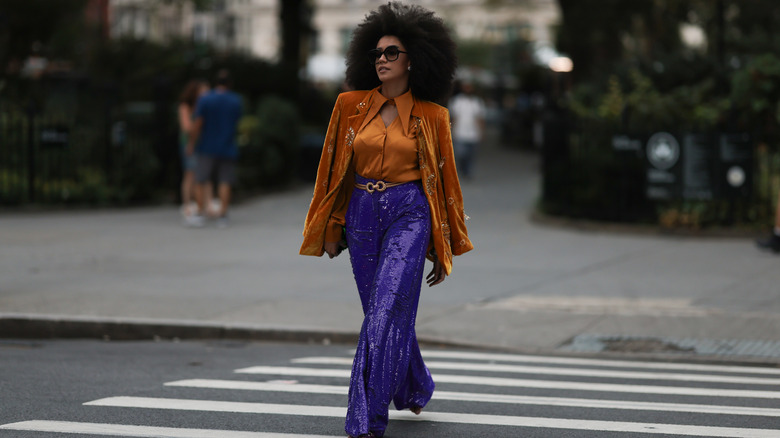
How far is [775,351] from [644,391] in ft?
5.91

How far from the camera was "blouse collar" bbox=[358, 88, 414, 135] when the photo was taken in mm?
5465

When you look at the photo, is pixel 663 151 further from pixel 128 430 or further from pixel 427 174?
pixel 128 430

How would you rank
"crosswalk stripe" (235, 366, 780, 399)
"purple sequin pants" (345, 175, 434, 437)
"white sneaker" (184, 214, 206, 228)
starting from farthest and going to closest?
"white sneaker" (184, 214, 206, 228) → "crosswalk stripe" (235, 366, 780, 399) → "purple sequin pants" (345, 175, 434, 437)

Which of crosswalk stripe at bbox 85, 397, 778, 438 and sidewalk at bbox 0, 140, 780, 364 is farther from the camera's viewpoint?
sidewalk at bbox 0, 140, 780, 364

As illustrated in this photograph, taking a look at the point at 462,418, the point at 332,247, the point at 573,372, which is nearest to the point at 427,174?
the point at 332,247

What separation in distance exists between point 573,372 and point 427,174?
2721 mm

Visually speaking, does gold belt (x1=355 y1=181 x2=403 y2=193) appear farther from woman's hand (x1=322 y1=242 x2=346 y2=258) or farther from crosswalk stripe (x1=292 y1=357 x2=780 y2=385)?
crosswalk stripe (x1=292 y1=357 x2=780 y2=385)

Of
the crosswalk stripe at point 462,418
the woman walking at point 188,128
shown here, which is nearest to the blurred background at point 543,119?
the woman walking at point 188,128

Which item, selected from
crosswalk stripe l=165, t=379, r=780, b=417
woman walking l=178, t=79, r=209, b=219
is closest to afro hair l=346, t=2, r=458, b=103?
crosswalk stripe l=165, t=379, r=780, b=417

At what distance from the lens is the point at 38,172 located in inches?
697

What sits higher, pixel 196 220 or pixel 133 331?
pixel 133 331

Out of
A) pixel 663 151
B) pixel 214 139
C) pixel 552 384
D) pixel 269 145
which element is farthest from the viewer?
pixel 269 145

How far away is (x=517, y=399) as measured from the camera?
6.61 meters

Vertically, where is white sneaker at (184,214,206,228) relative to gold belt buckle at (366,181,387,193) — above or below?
below
